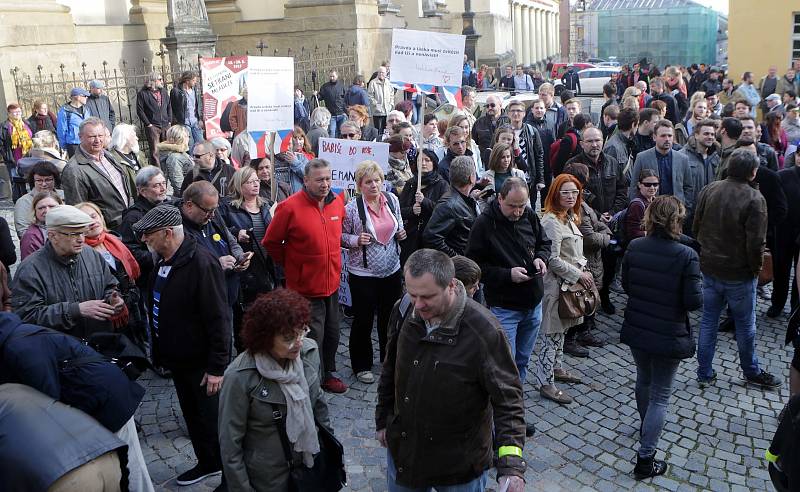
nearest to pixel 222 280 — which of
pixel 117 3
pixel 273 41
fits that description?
pixel 117 3

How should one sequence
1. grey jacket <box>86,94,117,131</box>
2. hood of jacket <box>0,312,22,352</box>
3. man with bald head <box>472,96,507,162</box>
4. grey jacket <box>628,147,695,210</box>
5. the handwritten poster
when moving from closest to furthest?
hood of jacket <box>0,312,22,352</box>, the handwritten poster, grey jacket <box>628,147,695,210</box>, man with bald head <box>472,96,507,162</box>, grey jacket <box>86,94,117,131</box>

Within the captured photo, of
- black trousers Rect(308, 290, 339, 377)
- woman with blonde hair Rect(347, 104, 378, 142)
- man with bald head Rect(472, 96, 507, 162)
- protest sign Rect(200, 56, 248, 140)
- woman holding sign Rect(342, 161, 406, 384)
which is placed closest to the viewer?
black trousers Rect(308, 290, 339, 377)

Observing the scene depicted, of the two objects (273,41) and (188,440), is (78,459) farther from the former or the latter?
(273,41)

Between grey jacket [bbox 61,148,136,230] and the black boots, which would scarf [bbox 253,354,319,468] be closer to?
the black boots

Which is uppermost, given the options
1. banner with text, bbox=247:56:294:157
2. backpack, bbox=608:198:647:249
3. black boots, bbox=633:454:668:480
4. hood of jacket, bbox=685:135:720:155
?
banner with text, bbox=247:56:294:157

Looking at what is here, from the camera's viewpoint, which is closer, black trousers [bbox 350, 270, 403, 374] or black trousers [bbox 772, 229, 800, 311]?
black trousers [bbox 350, 270, 403, 374]

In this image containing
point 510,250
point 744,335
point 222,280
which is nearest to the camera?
point 222,280

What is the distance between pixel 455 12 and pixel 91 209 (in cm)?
3630

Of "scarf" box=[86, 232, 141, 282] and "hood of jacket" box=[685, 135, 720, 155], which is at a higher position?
"hood of jacket" box=[685, 135, 720, 155]

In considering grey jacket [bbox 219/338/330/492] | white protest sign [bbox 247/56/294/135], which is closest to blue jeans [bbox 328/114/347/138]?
white protest sign [bbox 247/56/294/135]

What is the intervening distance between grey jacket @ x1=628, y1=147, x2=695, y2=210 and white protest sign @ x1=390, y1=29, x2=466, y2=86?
218 cm

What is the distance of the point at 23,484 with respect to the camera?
2.71m

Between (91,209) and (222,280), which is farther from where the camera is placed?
(91,209)

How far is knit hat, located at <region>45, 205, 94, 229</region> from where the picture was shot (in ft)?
13.8
